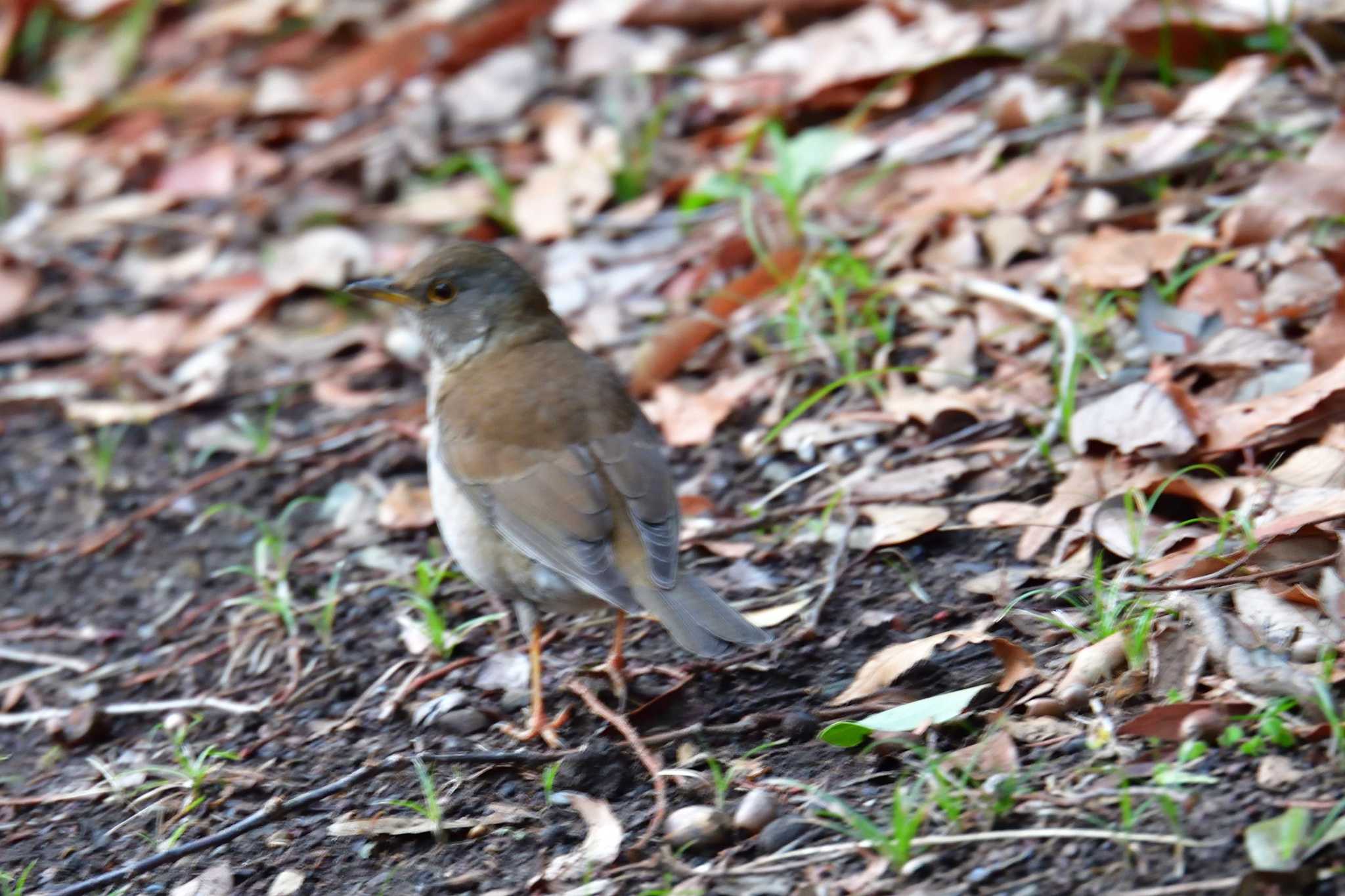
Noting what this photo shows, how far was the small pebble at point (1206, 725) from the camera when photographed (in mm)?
3328

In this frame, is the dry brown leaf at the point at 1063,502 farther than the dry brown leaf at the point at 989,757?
Yes

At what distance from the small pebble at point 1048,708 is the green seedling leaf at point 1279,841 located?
26.8 inches

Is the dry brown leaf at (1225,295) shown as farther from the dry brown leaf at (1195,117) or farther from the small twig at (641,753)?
the small twig at (641,753)

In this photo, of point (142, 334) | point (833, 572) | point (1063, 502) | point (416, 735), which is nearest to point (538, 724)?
point (416, 735)

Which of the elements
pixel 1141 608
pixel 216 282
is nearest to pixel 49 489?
pixel 216 282

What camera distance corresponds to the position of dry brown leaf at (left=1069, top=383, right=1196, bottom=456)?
4.56 meters

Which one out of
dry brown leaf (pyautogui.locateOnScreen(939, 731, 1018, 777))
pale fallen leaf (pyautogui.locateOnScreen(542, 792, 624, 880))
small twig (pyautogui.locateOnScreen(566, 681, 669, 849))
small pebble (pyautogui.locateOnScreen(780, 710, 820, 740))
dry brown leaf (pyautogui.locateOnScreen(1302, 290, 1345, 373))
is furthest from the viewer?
dry brown leaf (pyautogui.locateOnScreen(1302, 290, 1345, 373))

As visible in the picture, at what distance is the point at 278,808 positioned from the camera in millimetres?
3984

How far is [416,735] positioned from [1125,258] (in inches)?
118

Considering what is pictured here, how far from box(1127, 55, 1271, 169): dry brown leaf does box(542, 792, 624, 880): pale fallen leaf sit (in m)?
3.62

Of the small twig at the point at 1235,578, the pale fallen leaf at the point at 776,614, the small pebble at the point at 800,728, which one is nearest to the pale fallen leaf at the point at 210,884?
the small pebble at the point at 800,728

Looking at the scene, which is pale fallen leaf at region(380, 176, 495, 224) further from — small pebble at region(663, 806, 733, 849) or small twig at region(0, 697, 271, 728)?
small pebble at region(663, 806, 733, 849)

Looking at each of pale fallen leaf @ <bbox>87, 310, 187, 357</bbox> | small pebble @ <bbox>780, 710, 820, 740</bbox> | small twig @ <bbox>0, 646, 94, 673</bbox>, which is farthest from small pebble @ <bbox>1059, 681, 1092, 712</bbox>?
pale fallen leaf @ <bbox>87, 310, 187, 357</bbox>

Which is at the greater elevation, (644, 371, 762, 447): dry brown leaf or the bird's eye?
the bird's eye
